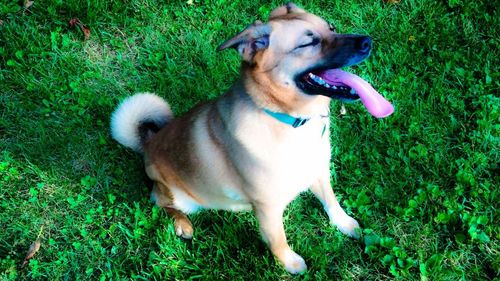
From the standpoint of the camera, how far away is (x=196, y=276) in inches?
127

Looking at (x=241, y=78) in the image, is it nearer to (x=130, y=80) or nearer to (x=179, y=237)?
(x=179, y=237)

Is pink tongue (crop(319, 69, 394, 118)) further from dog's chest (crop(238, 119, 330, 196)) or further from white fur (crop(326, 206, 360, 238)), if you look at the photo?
white fur (crop(326, 206, 360, 238))

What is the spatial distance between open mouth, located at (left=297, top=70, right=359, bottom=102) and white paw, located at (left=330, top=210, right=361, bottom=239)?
3.59 ft

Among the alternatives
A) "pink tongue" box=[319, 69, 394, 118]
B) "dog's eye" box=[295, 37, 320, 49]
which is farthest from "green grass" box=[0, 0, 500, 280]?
"dog's eye" box=[295, 37, 320, 49]

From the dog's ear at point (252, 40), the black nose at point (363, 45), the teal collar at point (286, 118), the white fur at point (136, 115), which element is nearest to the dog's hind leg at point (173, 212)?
the white fur at point (136, 115)

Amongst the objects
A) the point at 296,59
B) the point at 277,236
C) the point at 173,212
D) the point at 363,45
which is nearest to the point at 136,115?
the point at 173,212

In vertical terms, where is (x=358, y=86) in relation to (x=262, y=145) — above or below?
above

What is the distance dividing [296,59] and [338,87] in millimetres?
260

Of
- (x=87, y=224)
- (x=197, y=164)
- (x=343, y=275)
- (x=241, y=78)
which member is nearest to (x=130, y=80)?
(x=87, y=224)

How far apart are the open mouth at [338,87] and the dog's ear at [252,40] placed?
26 cm

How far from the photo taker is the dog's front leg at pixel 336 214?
3.29m

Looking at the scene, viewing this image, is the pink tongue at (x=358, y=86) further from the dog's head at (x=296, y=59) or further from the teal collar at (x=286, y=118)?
the teal collar at (x=286, y=118)

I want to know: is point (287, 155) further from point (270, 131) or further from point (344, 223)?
point (344, 223)

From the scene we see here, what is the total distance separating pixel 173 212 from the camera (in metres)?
3.51
